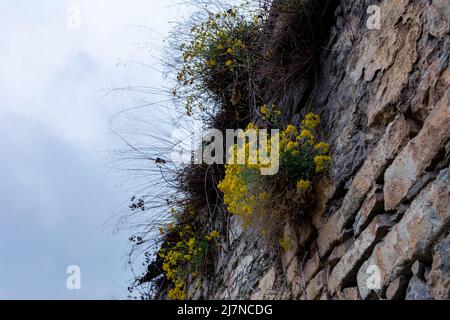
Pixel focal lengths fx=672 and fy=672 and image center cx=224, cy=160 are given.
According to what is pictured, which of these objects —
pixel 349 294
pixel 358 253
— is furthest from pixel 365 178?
pixel 349 294

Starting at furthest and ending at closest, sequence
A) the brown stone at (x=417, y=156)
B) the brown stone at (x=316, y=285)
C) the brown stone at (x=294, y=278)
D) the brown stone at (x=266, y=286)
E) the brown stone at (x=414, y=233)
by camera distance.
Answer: the brown stone at (x=266, y=286) < the brown stone at (x=294, y=278) < the brown stone at (x=316, y=285) < the brown stone at (x=417, y=156) < the brown stone at (x=414, y=233)

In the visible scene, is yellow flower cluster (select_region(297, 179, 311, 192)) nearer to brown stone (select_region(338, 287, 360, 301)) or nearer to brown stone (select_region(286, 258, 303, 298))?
brown stone (select_region(286, 258, 303, 298))

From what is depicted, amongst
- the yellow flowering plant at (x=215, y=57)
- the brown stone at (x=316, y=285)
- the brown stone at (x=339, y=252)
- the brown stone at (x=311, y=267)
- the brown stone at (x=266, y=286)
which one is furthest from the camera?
the yellow flowering plant at (x=215, y=57)

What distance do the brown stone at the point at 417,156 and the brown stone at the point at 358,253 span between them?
0.08m

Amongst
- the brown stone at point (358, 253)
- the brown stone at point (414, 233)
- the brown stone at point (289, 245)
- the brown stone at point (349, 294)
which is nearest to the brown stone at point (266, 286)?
the brown stone at point (289, 245)

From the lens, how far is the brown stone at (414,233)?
7.98 feet

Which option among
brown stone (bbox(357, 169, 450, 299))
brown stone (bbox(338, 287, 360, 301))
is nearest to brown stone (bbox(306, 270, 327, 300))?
brown stone (bbox(338, 287, 360, 301))

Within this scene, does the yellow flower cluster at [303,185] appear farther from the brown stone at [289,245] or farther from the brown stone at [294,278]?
the brown stone at [294,278]

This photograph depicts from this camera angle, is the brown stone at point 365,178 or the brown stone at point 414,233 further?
the brown stone at point 365,178

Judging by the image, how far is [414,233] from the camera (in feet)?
8.35

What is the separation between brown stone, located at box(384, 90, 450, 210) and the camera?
2547 millimetres

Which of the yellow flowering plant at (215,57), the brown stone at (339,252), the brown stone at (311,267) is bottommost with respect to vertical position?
the brown stone at (311,267)

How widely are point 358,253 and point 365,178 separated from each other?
35 cm

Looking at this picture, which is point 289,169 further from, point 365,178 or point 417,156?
point 417,156
